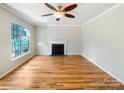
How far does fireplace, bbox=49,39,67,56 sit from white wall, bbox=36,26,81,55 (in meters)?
0.22

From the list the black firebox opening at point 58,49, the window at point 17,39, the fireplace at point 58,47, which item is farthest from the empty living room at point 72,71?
the black firebox opening at point 58,49

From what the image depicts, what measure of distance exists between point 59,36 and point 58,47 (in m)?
0.79

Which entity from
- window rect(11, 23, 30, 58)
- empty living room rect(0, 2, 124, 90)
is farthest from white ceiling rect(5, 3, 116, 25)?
window rect(11, 23, 30, 58)

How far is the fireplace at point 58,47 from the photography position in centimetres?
1001

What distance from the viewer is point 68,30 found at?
10039mm

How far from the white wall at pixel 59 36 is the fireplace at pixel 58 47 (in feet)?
0.72

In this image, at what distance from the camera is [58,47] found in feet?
33.3

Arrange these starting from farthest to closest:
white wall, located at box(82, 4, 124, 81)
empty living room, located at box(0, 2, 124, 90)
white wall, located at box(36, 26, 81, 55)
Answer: white wall, located at box(36, 26, 81, 55) → white wall, located at box(82, 4, 124, 81) → empty living room, located at box(0, 2, 124, 90)

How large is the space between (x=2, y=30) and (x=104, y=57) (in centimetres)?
356

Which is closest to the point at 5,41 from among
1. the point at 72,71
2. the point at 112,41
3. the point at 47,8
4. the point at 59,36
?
the point at 47,8

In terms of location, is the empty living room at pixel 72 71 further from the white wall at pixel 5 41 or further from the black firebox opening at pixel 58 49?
the black firebox opening at pixel 58 49

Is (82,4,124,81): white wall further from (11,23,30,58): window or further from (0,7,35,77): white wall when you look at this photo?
(11,23,30,58): window

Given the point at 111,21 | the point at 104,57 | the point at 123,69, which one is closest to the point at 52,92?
the point at 123,69

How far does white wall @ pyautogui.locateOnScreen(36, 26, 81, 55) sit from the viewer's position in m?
9.97
